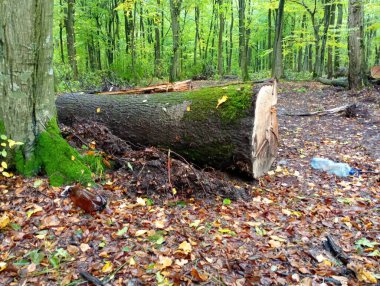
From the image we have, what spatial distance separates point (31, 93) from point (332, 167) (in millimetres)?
4561

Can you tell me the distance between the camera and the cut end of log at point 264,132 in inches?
173

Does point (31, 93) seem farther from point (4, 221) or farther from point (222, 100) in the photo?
point (222, 100)

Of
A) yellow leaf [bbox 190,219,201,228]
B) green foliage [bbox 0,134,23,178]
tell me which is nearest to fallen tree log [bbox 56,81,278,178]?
yellow leaf [bbox 190,219,201,228]

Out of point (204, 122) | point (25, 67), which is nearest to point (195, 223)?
point (204, 122)

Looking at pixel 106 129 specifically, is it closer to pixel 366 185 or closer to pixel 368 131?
pixel 366 185

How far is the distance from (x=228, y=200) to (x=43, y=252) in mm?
2139

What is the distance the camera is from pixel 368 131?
7020mm

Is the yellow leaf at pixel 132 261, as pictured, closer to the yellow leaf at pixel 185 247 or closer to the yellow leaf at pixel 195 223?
the yellow leaf at pixel 185 247

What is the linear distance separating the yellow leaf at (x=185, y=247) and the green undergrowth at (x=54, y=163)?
152 cm

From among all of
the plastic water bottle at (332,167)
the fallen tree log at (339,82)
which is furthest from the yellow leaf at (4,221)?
the fallen tree log at (339,82)

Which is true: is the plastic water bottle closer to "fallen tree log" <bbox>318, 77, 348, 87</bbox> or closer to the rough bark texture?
the rough bark texture

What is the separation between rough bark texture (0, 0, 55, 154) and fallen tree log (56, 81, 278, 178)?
1354mm

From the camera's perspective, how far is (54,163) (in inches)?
148

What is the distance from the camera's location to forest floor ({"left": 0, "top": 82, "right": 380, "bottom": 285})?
2514mm
